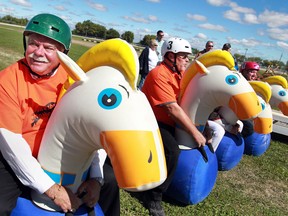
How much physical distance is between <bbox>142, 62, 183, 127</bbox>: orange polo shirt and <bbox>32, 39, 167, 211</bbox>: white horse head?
1.67 m

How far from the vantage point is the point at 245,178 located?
536cm

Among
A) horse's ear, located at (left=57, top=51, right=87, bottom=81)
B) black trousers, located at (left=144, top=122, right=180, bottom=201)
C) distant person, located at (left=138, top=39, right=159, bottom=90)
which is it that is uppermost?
horse's ear, located at (left=57, top=51, right=87, bottom=81)

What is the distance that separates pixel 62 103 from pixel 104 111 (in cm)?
34

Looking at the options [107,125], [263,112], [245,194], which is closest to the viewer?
[107,125]

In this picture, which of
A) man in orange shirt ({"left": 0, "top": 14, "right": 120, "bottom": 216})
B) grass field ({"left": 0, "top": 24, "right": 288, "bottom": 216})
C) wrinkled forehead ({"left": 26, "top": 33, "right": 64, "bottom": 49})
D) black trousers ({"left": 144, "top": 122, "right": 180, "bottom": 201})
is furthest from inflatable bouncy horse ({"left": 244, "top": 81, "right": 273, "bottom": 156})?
wrinkled forehead ({"left": 26, "top": 33, "right": 64, "bottom": 49})

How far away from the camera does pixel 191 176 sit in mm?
3738

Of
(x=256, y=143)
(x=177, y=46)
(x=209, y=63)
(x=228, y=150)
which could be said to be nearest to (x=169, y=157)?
(x=209, y=63)

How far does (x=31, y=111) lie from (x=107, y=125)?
2.21 ft

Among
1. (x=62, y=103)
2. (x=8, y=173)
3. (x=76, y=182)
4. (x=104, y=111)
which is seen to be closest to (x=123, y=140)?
(x=104, y=111)

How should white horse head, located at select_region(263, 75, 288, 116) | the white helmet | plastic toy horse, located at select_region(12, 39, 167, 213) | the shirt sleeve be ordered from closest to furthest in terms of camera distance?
plastic toy horse, located at select_region(12, 39, 167, 213) → the shirt sleeve → the white helmet → white horse head, located at select_region(263, 75, 288, 116)

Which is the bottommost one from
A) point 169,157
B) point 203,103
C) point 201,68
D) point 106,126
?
point 169,157

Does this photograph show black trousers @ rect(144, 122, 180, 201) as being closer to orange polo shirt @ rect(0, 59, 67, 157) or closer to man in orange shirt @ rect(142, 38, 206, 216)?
man in orange shirt @ rect(142, 38, 206, 216)

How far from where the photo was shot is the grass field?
12.9 feet

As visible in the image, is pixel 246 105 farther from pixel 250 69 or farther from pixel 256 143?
pixel 256 143
